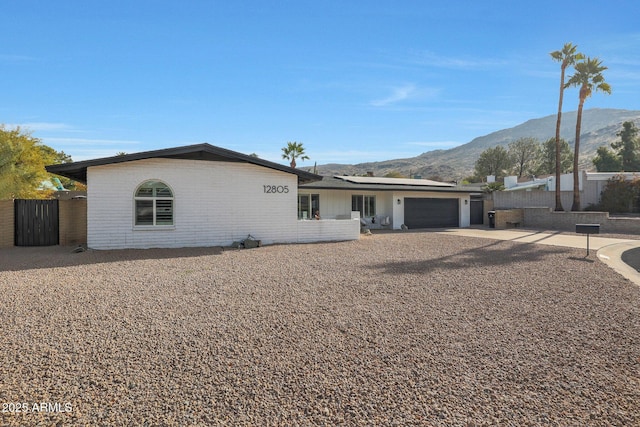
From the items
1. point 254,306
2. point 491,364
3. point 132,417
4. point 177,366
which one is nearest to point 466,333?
point 491,364

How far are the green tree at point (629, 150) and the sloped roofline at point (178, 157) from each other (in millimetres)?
53421

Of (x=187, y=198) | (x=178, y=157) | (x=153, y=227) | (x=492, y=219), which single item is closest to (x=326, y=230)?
(x=187, y=198)

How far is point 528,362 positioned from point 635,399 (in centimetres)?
84

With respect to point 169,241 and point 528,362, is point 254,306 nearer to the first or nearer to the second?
point 528,362

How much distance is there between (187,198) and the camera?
39.2ft

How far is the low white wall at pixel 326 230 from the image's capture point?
550 inches

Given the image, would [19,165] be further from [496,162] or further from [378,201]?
[496,162]

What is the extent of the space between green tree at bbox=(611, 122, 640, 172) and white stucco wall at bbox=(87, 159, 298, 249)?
5328 cm

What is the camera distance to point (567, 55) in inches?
892

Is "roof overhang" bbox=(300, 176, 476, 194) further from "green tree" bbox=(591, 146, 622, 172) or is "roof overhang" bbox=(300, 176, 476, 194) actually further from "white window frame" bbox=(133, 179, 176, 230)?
"green tree" bbox=(591, 146, 622, 172)

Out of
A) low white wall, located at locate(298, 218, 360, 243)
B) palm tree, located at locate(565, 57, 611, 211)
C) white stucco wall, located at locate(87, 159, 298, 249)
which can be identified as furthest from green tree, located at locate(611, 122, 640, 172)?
white stucco wall, located at locate(87, 159, 298, 249)

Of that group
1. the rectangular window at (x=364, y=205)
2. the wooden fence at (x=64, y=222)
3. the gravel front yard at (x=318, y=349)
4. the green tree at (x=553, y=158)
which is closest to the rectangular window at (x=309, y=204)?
the rectangular window at (x=364, y=205)

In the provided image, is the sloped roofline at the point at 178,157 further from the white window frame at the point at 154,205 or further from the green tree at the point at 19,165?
the green tree at the point at 19,165

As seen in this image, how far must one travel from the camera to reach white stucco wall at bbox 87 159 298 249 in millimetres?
11062
